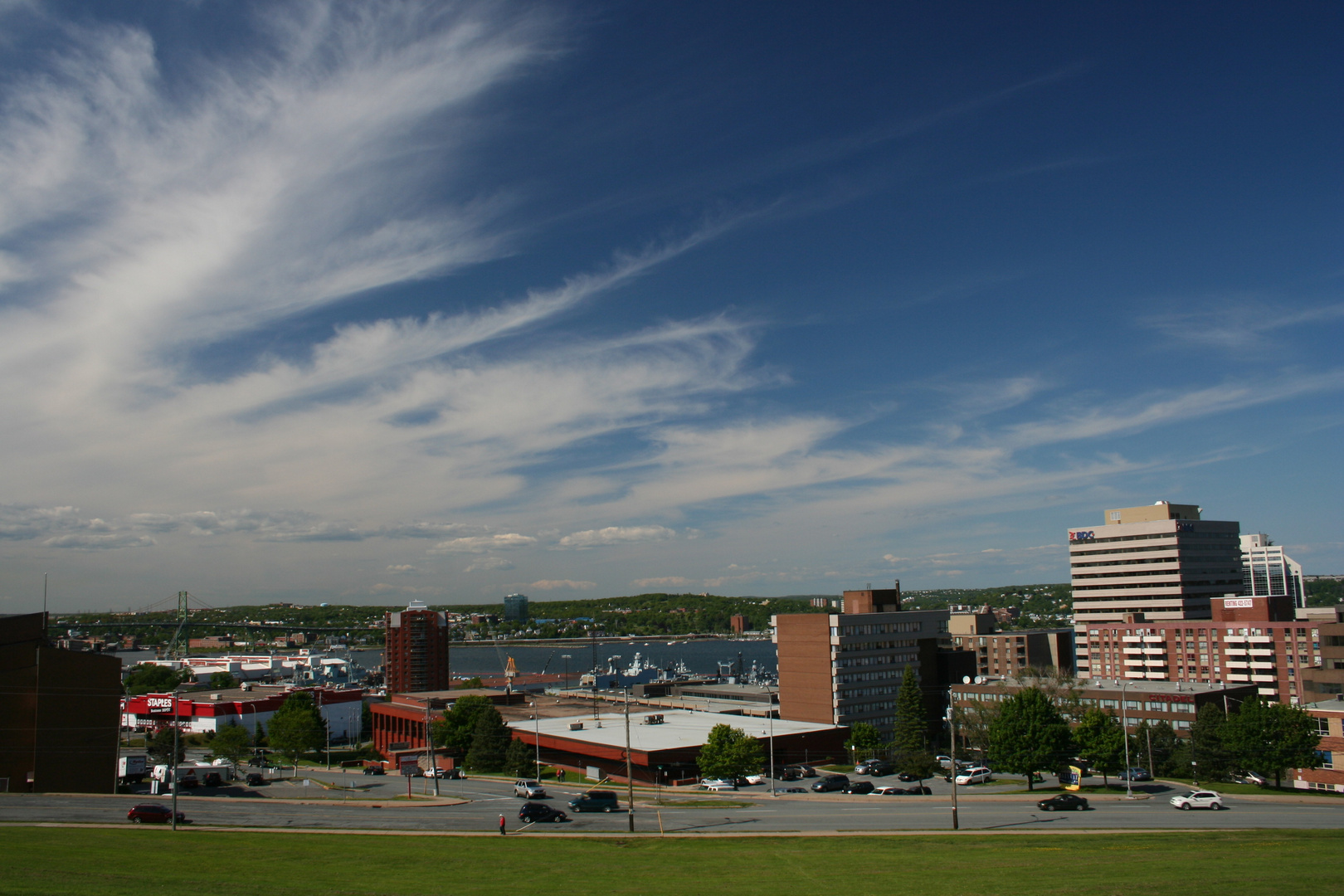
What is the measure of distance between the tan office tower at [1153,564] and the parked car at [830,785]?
125 meters

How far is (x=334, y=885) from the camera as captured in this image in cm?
3209

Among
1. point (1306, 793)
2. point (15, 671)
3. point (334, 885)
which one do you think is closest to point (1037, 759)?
point (1306, 793)

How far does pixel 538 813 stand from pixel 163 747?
259ft

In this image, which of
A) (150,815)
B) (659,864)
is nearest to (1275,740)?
(659,864)

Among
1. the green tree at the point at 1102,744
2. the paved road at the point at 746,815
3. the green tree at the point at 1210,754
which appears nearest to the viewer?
the paved road at the point at 746,815

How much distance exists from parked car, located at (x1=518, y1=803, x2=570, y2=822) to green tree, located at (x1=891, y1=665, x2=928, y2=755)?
167ft

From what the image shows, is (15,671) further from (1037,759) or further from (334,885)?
(1037,759)

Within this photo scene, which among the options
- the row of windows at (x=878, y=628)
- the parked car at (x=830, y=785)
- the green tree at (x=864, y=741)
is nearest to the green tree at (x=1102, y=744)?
the parked car at (x=830, y=785)

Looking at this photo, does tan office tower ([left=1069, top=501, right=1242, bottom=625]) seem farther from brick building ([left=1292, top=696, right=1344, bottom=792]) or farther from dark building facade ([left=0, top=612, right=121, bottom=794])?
dark building facade ([left=0, top=612, right=121, bottom=794])

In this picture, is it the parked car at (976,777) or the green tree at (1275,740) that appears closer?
the green tree at (1275,740)

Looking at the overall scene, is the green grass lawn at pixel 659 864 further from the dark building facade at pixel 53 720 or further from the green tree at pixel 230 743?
the green tree at pixel 230 743

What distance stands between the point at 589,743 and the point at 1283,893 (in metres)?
67.5

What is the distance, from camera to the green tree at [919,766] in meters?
78.8

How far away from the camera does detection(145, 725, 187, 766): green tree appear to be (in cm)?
9559
